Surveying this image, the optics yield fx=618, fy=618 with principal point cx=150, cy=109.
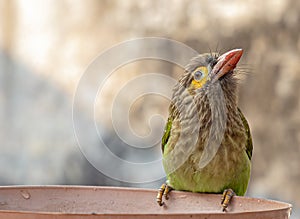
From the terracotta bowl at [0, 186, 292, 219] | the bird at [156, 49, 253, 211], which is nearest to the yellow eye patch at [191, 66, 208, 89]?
the bird at [156, 49, 253, 211]

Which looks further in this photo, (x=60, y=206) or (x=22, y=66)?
(x=22, y=66)

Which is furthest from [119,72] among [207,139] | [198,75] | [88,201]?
[88,201]

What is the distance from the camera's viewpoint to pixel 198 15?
11.2ft

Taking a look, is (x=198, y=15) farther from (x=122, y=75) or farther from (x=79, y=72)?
(x=79, y=72)

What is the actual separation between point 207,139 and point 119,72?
62.6 inches

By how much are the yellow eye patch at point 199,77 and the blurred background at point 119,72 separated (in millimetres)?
1075

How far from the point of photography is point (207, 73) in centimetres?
199

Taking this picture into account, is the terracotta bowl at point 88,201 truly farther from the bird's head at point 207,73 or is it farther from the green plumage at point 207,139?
the bird's head at point 207,73

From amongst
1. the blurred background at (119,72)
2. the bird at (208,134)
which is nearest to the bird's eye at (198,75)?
the bird at (208,134)

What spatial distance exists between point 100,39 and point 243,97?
87cm

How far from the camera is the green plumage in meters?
1.90

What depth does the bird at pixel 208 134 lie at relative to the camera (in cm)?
190

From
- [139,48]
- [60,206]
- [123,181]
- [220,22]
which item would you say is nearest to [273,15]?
[220,22]

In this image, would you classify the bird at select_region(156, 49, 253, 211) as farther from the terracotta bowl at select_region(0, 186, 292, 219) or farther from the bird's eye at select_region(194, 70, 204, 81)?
the terracotta bowl at select_region(0, 186, 292, 219)
